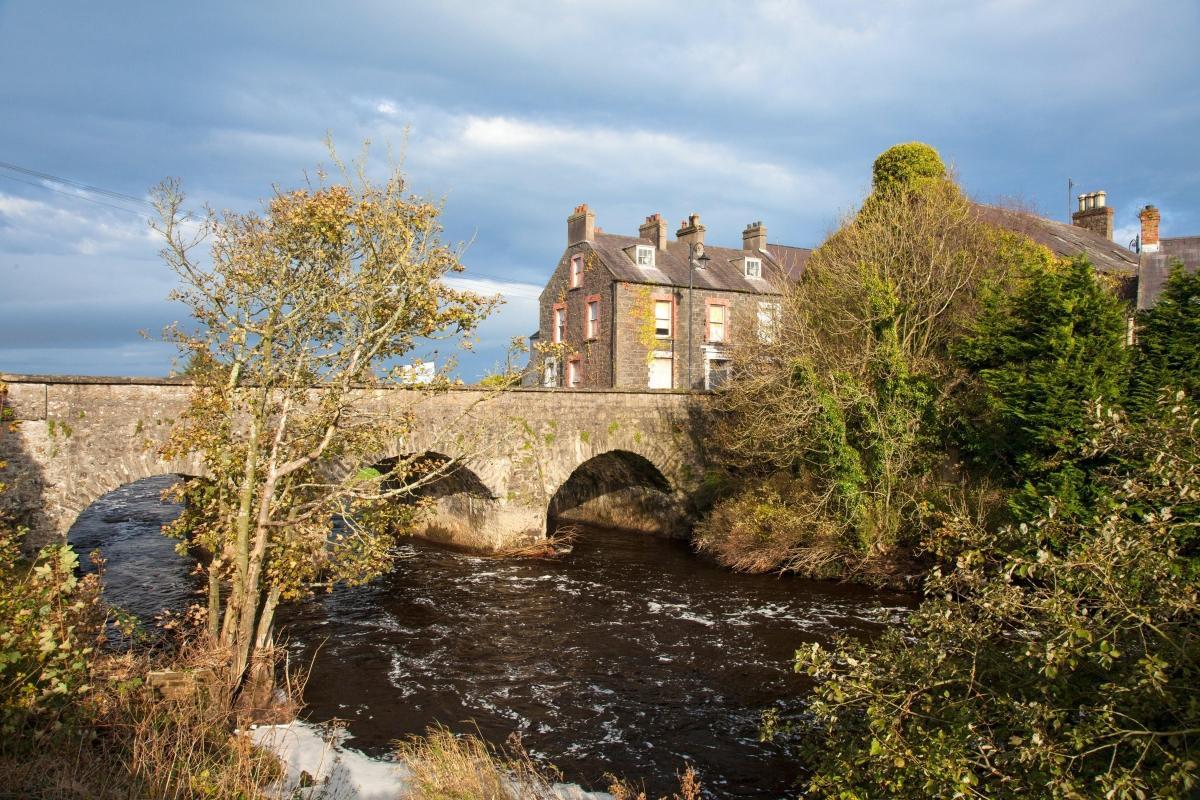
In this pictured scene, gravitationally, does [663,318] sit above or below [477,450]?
above

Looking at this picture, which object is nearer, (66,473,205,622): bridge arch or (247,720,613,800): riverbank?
(247,720,613,800): riverbank

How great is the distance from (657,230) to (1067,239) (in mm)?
17113

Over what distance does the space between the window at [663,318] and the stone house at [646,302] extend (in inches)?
1.8

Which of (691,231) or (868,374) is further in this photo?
(691,231)

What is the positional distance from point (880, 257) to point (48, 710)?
21.3 meters

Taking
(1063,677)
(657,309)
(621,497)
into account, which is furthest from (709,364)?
(1063,677)

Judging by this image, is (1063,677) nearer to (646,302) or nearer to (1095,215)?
(646,302)

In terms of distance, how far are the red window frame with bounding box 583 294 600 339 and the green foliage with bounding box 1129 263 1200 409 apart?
915 inches

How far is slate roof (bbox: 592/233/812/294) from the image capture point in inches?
1428

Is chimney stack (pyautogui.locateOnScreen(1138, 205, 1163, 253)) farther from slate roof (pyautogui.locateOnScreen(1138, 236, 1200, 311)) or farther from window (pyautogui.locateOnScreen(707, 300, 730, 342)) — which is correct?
window (pyautogui.locateOnScreen(707, 300, 730, 342))

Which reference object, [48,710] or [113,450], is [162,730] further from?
[113,450]

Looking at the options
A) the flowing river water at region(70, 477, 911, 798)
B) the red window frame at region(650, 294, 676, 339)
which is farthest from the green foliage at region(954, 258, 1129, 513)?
the red window frame at region(650, 294, 676, 339)

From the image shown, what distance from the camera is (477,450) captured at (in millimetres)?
14828

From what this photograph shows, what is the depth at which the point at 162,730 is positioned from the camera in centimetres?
873
